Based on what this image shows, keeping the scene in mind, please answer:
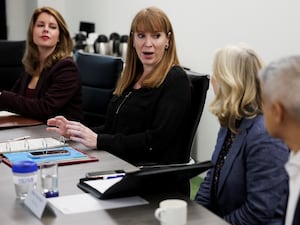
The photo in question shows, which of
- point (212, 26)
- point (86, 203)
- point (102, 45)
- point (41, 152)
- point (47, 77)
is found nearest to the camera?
point (86, 203)

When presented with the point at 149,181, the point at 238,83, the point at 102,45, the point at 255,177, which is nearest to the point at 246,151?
the point at 255,177

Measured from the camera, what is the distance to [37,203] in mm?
1730

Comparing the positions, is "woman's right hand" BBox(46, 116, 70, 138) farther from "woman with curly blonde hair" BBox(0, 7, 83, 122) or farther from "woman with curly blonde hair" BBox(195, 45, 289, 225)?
"woman with curly blonde hair" BBox(195, 45, 289, 225)

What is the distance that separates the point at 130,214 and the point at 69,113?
5.26ft

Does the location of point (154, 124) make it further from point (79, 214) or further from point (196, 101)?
point (79, 214)

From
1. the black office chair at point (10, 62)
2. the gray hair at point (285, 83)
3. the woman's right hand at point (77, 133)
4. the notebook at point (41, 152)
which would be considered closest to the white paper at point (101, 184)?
the notebook at point (41, 152)

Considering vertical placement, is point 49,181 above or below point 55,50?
below

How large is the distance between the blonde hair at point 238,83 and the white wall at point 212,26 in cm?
133

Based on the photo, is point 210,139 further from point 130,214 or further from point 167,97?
point 130,214

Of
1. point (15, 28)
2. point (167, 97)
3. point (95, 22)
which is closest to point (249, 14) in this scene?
point (167, 97)

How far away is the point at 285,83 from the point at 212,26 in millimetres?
2457

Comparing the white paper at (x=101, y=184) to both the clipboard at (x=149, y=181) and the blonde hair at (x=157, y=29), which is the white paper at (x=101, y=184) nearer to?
the clipboard at (x=149, y=181)

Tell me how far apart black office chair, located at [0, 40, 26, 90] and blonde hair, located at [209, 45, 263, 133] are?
2600mm

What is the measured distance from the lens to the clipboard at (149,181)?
177 cm
